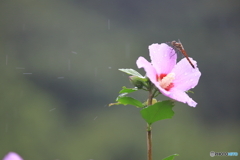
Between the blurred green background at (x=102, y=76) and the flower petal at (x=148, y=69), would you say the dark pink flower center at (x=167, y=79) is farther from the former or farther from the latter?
the blurred green background at (x=102, y=76)

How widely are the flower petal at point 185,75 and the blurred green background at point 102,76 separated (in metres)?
2.53

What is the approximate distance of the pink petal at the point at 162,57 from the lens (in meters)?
0.43

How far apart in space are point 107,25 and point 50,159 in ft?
4.71

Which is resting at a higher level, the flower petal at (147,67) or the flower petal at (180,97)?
the flower petal at (147,67)

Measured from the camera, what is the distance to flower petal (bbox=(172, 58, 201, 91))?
415 mm

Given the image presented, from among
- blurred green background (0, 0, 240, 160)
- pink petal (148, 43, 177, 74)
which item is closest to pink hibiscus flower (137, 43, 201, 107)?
pink petal (148, 43, 177, 74)

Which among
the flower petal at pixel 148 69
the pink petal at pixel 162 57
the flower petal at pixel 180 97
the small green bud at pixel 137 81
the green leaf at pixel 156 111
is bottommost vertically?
the green leaf at pixel 156 111

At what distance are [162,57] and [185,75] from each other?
1.6 inches

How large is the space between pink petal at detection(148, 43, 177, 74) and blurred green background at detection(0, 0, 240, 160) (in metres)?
2.53

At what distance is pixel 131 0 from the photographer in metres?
3.33

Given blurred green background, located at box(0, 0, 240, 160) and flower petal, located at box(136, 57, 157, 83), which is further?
blurred green background, located at box(0, 0, 240, 160)

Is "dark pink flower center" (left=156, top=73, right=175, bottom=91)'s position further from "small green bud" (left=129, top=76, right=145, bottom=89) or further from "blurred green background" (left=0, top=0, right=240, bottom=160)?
"blurred green background" (left=0, top=0, right=240, bottom=160)

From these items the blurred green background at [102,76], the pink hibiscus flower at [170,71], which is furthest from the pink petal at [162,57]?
the blurred green background at [102,76]

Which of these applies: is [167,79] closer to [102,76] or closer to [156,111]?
[156,111]
